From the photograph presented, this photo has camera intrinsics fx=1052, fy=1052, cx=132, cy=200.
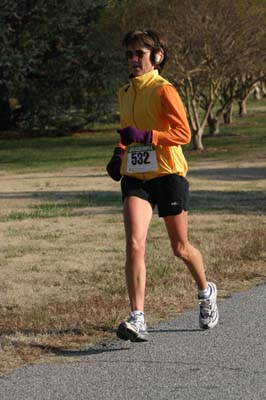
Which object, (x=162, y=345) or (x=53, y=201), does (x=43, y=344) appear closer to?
(x=162, y=345)

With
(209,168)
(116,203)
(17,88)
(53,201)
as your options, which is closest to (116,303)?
(116,203)

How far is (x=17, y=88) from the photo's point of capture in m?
45.5

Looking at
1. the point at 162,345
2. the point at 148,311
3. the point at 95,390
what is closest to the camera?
the point at 95,390

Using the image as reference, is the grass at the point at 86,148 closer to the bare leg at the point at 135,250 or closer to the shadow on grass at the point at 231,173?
the shadow on grass at the point at 231,173

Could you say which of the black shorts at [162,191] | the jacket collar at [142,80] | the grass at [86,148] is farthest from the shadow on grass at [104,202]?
the grass at [86,148]

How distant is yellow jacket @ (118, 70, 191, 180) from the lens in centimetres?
664

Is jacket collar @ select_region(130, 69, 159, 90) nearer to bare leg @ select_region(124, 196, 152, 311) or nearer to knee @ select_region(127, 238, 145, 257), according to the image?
bare leg @ select_region(124, 196, 152, 311)

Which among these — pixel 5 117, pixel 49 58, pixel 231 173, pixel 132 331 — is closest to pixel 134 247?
pixel 132 331

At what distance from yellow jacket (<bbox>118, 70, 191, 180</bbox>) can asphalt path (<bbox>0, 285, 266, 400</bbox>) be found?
3.56ft

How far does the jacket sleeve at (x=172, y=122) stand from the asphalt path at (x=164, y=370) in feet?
4.13

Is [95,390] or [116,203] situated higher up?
[95,390]

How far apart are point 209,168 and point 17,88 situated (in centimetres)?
1812

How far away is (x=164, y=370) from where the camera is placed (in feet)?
19.1

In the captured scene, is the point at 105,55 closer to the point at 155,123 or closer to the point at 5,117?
the point at 5,117
